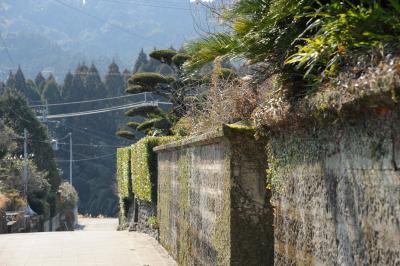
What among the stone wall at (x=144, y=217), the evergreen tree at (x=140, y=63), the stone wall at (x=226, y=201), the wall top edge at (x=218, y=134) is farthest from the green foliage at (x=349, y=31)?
the evergreen tree at (x=140, y=63)

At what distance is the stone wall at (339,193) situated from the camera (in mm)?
3229

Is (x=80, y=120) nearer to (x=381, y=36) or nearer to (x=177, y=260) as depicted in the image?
(x=177, y=260)

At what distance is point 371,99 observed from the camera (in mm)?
3211

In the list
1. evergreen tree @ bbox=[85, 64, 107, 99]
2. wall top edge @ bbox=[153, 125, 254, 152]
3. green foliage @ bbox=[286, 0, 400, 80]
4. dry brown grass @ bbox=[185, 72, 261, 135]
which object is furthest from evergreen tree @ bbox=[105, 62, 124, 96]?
green foliage @ bbox=[286, 0, 400, 80]

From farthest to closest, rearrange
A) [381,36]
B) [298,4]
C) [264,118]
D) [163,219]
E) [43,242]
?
1. [43,242]
2. [163,219]
3. [264,118]
4. [298,4]
5. [381,36]

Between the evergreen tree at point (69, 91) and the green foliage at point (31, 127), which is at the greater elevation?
the evergreen tree at point (69, 91)

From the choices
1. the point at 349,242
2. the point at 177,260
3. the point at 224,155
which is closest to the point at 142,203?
the point at 177,260

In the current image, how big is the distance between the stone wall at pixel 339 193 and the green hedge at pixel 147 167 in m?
10.6

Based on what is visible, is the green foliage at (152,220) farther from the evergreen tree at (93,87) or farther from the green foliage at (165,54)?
the evergreen tree at (93,87)

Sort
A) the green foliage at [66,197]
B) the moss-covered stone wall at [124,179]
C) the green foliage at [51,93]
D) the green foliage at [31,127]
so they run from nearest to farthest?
the moss-covered stone wall at [124,179] → the green foliage at [31,127] → the green foliage at [66,197] → the green foliage at [51,93]

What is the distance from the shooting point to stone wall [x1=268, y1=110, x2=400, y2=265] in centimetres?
323

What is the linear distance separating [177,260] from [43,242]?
5776 millimetres

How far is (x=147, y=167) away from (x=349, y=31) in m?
12.9

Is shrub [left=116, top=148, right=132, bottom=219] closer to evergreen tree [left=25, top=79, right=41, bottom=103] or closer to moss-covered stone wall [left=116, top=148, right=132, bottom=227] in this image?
moss-covered stone wall [left=116, top=148, right=132, bottom=227]
